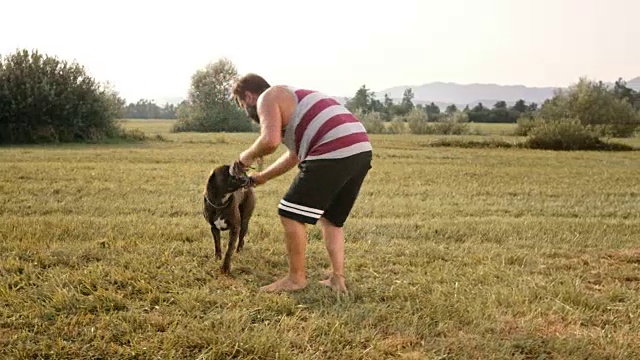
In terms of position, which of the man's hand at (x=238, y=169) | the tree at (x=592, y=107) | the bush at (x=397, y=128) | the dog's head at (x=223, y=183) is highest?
the tree at (x=592, y=107)

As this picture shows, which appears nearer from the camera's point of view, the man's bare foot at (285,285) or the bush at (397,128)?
the man's bare foot at (285,285)

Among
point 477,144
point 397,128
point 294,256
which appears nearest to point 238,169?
point 294,256

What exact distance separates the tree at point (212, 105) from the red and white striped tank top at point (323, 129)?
45981 millimetres

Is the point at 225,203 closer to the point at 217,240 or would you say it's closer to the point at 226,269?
the point at 217,240

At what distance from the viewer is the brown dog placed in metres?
5.05

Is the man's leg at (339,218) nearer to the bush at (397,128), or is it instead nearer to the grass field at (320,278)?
the grass field at (320,278)

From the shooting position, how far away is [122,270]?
495 centimetres

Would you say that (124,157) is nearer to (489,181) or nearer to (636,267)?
(489,181)

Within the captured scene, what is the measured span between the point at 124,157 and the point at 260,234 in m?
11.6

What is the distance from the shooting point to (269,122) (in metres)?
4.37

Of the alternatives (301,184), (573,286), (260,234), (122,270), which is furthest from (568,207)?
(122,270)

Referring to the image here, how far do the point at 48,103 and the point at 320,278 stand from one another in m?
24.8

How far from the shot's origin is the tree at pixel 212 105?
5053cm

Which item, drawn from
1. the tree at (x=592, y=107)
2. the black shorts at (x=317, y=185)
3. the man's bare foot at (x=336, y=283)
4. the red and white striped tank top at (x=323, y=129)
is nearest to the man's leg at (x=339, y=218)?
the man's bare foot at (x=336, y=283)
